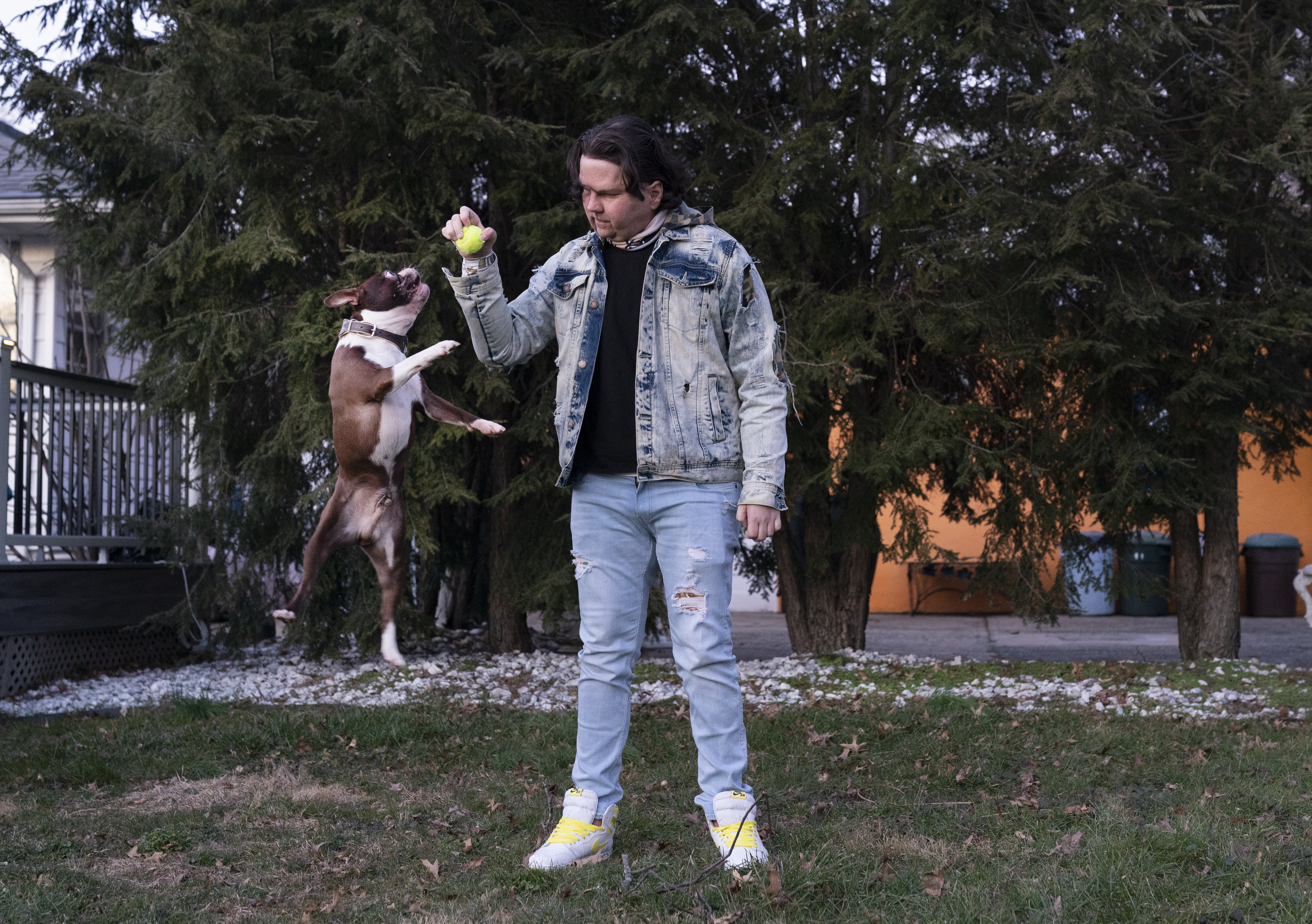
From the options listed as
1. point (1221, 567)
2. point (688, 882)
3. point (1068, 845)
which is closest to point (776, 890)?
point (688, 882)

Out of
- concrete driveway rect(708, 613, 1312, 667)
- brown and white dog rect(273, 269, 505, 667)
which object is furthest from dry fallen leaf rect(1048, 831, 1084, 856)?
concrete driveway rect(708, 613, 1312, 667)

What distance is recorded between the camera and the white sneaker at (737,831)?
290cm

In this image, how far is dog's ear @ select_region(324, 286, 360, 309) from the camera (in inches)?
134

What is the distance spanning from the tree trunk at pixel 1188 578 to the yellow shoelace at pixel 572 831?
5902mm

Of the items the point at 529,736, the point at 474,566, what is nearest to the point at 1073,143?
the point at 529,736

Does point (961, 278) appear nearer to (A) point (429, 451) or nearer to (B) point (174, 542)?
(A) point (429, 451)

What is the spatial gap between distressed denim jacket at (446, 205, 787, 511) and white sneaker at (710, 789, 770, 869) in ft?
2.45

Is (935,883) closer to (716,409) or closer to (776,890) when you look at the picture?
(776,890)

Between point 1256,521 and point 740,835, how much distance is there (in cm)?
1312

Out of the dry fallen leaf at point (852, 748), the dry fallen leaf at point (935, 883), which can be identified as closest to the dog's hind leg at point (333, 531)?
the dry fallen leaf at point (935, 883)

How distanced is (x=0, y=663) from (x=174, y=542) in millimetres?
1284

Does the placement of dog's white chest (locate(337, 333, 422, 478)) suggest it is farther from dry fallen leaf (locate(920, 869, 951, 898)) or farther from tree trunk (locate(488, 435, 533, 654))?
tree trunk (locate(488, 435, 533, 654))

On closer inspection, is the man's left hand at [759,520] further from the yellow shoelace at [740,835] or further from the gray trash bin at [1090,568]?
the gray trash bin at [1090,568]

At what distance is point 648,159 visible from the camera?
2992 mm
